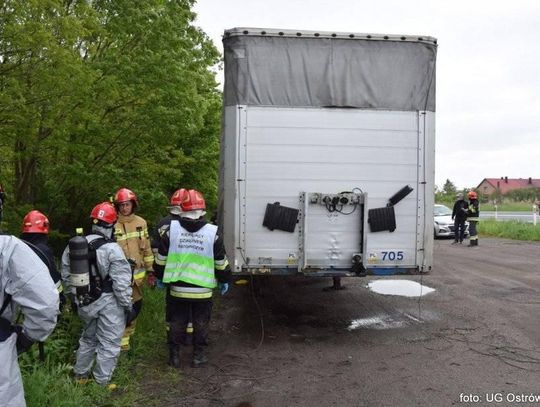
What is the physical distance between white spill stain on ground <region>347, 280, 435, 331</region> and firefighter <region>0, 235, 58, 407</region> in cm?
478

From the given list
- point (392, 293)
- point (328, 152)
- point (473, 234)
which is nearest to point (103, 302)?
point (328, 152)

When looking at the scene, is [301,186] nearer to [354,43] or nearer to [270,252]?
[270,252]

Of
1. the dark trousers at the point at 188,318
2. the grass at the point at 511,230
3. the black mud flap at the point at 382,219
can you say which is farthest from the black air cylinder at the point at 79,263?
the grass at the point at 511,230

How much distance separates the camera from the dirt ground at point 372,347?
4719 millimetres

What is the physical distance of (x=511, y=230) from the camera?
2038cm

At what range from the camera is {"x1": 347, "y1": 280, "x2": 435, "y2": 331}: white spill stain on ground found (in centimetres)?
716

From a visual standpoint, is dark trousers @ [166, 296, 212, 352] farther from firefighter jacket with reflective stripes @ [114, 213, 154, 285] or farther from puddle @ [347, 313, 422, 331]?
puddle @ [347, 313, 422, 331]

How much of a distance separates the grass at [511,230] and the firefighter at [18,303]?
1921 centimetres

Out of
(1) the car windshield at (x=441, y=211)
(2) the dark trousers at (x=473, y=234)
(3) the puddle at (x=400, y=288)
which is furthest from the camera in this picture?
(1) the car windshield at (x=441, y=211)

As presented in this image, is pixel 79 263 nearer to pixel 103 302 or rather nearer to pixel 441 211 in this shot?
pixel 103 302

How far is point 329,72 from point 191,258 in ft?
8.96

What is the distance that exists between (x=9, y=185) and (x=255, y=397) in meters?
Result: 6.30

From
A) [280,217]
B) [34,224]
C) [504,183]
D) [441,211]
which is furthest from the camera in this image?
[504,183]

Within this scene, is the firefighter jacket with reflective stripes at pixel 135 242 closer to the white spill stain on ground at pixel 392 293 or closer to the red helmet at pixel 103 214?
the red helmet at pixel 103 214
